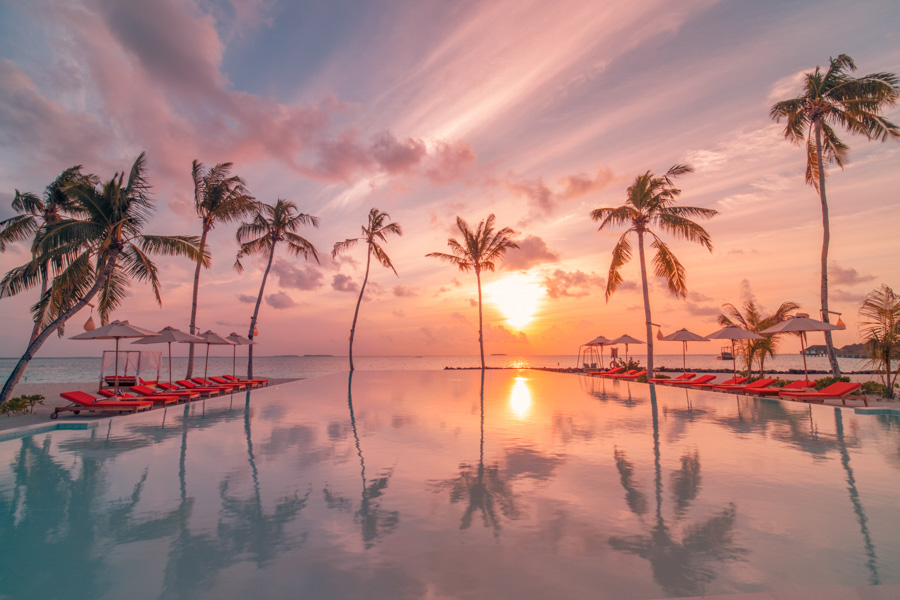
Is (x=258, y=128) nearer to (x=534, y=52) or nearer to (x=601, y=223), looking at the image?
(x=534, y=52)

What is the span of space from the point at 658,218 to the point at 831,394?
10719 millimetres

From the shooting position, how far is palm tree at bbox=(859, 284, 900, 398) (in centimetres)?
1428

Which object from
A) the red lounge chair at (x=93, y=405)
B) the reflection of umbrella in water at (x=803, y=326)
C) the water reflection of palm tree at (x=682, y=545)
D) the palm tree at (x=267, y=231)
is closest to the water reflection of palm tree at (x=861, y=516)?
the water reflection of palm tree at (x=682, y=545)

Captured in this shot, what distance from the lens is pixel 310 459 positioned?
6.63 meters

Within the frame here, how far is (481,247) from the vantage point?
104ft

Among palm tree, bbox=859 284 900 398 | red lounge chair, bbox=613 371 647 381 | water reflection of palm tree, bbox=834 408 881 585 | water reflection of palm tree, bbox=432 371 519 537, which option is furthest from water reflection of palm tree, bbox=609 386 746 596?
red lounge chair, bbox=613 371 647 381

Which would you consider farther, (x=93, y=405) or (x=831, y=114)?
(x=831, y=114)

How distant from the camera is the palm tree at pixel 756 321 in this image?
21.6 metres

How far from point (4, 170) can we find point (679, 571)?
2416 centimetres

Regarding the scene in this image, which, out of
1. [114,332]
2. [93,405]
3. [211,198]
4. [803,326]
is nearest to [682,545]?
[93,405]

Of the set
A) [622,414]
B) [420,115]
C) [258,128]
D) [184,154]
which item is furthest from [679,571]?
[184,154]

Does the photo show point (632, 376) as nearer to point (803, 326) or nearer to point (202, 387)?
point (803, 326)

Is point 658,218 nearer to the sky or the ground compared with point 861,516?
nearer to the sky

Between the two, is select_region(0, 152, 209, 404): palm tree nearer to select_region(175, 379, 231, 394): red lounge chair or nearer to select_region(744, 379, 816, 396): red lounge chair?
select_region(175, 379, 231, 394): red lounge chair
